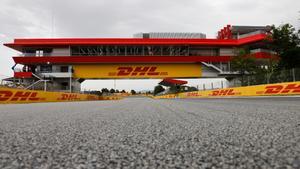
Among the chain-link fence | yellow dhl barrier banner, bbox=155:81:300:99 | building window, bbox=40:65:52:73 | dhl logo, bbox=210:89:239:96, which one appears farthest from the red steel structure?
the chain-link fence

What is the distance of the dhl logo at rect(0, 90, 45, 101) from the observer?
14546 mm

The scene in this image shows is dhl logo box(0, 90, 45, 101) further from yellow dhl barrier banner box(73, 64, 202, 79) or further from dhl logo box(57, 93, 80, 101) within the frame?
yellow dhl barrier banner box(73, 64, 202, 79)

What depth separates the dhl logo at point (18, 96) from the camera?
14.5 meters

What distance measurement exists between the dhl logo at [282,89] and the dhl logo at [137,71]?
97.9 ft

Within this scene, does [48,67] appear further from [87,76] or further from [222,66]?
[222,66]

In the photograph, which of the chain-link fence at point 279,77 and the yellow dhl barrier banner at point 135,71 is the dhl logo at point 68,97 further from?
the yellow dhl barrier banner at point 135,71

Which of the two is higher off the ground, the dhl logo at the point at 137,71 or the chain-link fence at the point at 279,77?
the dhl logo at the point at 137,71

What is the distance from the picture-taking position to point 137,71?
47.7m

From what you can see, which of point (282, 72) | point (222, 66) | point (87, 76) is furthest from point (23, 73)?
point (282, 72)

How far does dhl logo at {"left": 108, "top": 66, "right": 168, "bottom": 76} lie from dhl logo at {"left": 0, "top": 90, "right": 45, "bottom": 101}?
29.7 m

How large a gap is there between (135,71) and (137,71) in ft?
1.21

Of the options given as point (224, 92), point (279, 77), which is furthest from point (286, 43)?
point (279, 77)

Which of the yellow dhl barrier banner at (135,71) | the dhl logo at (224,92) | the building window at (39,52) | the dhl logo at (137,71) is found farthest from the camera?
the dhl logo at (137,71)

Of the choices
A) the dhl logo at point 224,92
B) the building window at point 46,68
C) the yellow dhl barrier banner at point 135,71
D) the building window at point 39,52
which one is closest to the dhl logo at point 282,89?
the dhl logo at point 224,92
